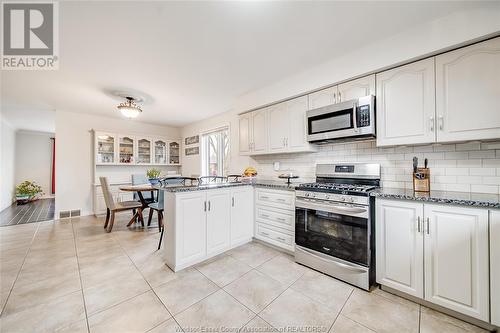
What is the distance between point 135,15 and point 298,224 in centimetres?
256

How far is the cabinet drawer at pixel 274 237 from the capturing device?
250 centimetres

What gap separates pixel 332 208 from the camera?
199 centimetres

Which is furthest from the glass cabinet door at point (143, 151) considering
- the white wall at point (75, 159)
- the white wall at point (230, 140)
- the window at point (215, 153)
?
the window at point (215, 153)

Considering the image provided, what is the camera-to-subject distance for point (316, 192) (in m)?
2.13

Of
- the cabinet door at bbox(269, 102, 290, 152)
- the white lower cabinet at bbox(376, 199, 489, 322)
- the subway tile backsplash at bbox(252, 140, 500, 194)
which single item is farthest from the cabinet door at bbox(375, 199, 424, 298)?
the cabinet door at bbox(269, 102, 290, 152)

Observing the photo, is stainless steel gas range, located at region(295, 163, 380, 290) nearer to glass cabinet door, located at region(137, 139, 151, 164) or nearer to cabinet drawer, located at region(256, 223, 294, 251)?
cabinet drawer, located at region(256, 223, 294, 251)

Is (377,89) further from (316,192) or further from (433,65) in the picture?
(316,192)

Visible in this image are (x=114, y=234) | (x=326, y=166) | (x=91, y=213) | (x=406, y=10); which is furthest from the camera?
(x=91, y=213)

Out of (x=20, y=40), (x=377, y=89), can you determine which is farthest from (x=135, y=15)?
(x=377, y=89)

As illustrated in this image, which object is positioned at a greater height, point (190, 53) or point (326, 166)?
point (190, 53)

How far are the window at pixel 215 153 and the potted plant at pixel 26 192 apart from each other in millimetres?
5905

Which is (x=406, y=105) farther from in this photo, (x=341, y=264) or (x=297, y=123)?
(x=341, y=264)

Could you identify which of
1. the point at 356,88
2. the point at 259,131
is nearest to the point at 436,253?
the point at 356,88

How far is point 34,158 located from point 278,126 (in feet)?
29.6
